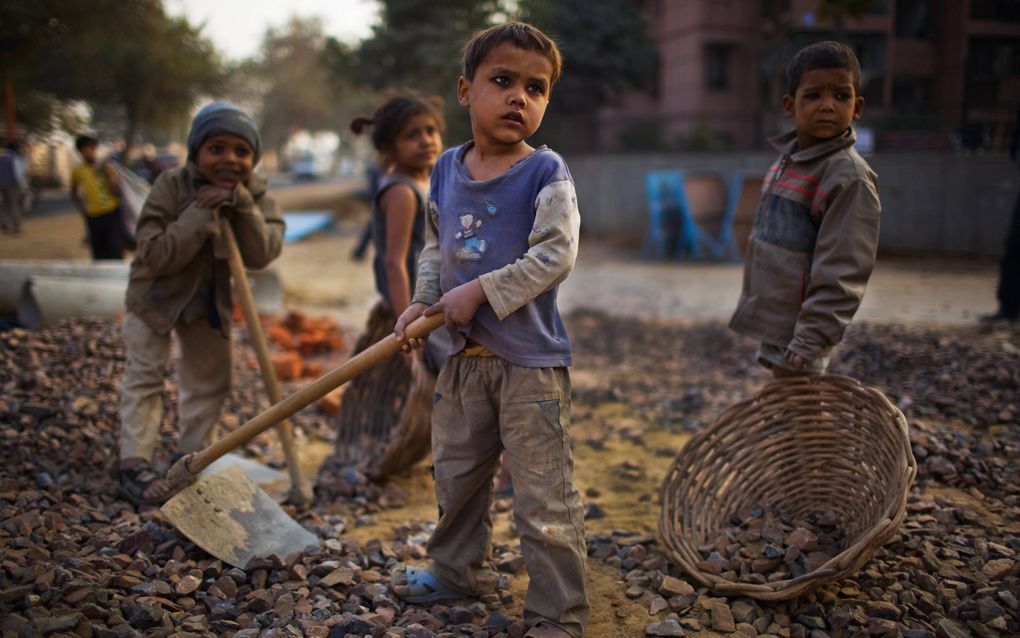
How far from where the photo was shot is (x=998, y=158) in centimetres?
1045

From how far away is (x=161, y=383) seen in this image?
3432mm

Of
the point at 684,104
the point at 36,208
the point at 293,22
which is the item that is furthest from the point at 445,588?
the point at 293,22

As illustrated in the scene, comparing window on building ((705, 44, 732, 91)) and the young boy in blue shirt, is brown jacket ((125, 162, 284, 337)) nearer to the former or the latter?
the young boy in blue shirt

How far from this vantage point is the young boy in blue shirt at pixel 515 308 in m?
2.18

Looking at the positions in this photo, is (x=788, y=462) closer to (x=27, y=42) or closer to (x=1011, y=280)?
(x=1011, y=280)

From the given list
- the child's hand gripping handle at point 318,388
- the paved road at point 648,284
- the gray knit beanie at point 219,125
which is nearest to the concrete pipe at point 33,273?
the paved road at point 648,284

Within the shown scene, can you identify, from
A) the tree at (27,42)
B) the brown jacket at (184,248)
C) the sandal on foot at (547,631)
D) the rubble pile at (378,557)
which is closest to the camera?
the sandal on foot at (547,631)

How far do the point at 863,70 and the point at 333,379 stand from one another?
18.5 meters

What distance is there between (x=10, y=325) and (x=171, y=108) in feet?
63.3

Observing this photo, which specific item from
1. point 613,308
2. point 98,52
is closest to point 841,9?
point 613,308

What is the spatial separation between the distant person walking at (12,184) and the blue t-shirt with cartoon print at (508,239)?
1073cm

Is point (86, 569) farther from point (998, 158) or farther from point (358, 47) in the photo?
point (358, 47)

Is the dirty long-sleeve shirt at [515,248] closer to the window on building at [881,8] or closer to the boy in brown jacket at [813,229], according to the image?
the boy in brown jacket at [813,229]

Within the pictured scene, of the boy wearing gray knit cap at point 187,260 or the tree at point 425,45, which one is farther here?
the tree at point 425,45
